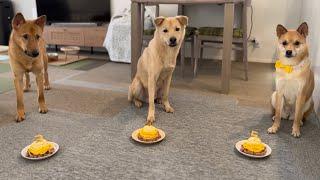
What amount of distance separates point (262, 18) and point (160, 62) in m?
2.63

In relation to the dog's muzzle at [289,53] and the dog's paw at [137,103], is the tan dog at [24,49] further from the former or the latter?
the dog's muzzle at [289,53]

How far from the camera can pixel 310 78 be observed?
2035 millimetres

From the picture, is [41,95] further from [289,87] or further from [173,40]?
[289,87]

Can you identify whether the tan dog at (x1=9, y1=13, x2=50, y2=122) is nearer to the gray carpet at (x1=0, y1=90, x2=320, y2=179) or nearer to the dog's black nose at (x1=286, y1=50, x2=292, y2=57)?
the gray carpet at (x1=0, y1=90, x2=320, y2=179)

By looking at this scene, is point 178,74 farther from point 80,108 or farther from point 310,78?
point 310,78

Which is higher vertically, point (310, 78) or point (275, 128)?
point (310, 78)

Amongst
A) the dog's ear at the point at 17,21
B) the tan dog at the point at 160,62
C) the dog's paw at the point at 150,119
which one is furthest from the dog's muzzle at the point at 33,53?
the dog's paw at the point at 150,119

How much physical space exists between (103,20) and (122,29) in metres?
0.92

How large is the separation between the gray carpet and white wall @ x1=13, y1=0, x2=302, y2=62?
215 centimetres

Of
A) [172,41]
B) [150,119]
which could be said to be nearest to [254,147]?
[150,119]

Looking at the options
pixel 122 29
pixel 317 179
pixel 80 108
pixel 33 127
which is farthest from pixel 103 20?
pixel 317 179

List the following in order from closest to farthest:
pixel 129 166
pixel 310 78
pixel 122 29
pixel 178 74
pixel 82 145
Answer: pixel 129 166
pixel 82 145
pixel 310 78
pixel 178 74
pixel 122 29

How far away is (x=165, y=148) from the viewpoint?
72.7 inches

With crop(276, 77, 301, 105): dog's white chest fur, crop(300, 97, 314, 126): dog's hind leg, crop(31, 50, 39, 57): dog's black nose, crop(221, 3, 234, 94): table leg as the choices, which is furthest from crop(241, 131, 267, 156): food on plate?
crop(31, 50, 39, 57): dog's black nose
